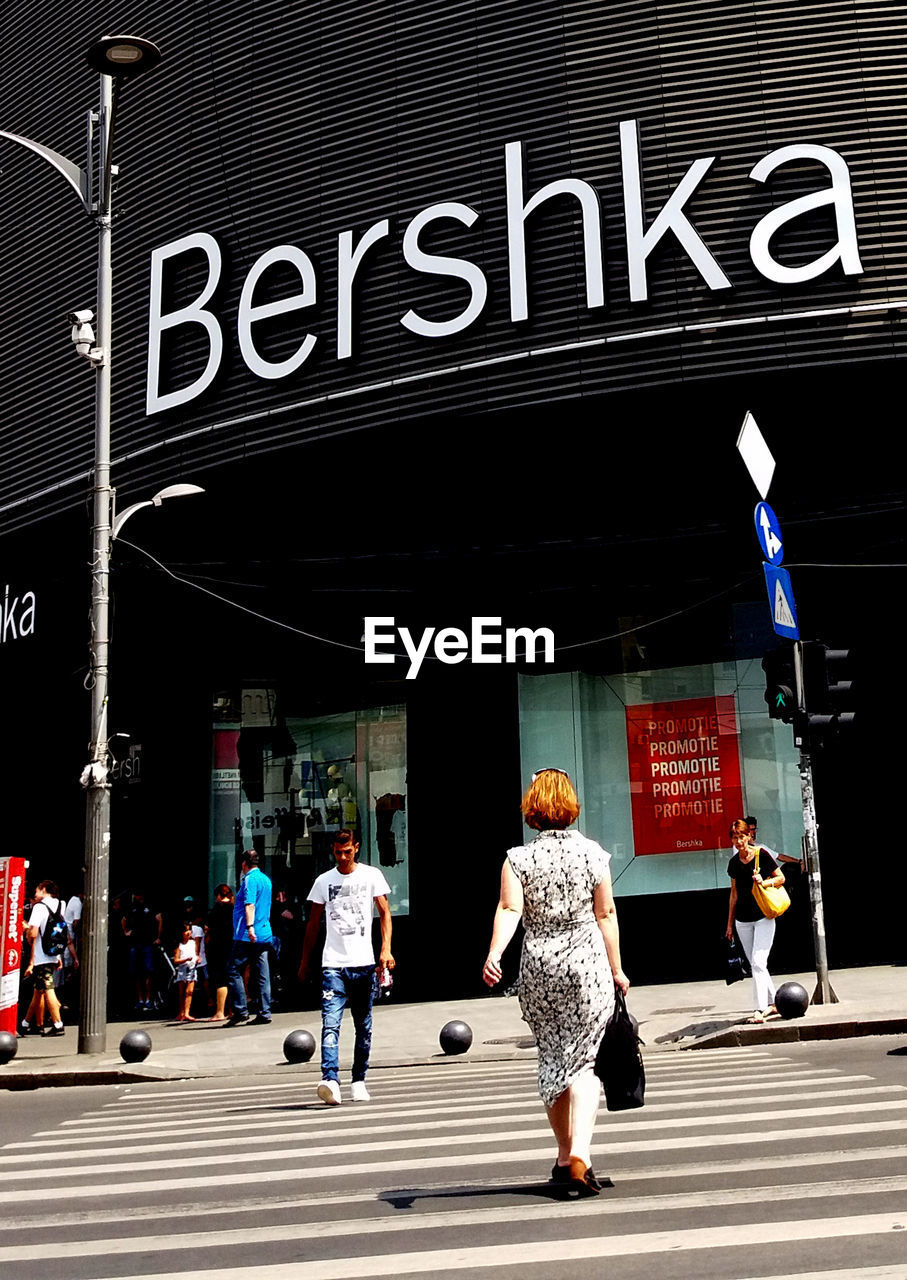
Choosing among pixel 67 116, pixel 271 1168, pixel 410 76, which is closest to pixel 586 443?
pixel 410 76

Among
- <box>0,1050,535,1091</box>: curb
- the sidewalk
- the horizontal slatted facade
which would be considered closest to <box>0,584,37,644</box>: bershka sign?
the horizontal slatted facade

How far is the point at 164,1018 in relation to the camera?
2039 centimetres

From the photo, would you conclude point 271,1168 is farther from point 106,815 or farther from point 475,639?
point 475,639

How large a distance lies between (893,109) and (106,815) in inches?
498

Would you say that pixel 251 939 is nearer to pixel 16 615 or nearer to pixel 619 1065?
pixel 16 615

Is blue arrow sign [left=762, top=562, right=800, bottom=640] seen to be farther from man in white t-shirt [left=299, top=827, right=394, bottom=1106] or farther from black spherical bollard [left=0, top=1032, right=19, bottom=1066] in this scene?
black spherical bollard [left=0, top=1032, right=19, bottom=1066]

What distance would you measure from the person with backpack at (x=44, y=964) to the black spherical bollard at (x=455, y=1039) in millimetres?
7315

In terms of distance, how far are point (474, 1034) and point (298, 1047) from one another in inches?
105

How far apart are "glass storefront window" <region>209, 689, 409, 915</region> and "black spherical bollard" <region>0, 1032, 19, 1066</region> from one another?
7.14 m

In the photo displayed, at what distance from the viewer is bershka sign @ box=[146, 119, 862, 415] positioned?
16.6 m

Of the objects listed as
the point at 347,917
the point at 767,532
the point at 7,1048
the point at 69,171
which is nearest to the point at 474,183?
the point at 69,171

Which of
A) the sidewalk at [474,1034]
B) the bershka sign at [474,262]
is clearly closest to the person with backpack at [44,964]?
the sidewalk at [474,1034]

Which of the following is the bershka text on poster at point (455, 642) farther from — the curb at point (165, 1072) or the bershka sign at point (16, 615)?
the curb at point (165, 1072)

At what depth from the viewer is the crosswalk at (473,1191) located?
191 inches
